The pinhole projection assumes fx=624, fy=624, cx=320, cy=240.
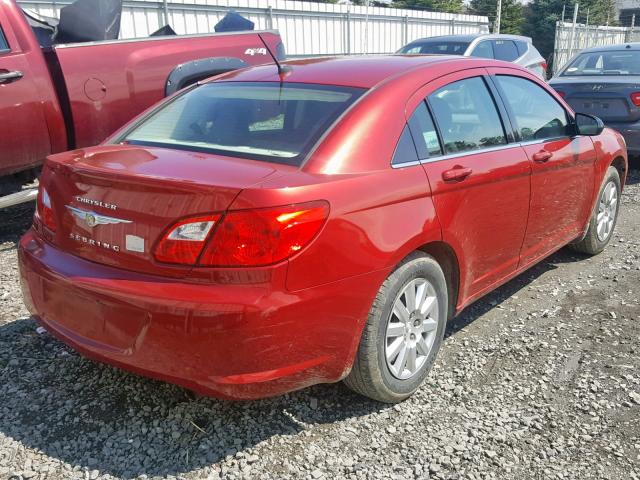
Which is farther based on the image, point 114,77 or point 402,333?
point 114,77

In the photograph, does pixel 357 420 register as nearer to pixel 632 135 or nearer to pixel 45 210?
pixel 45 210

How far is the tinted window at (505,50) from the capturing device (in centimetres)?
1084

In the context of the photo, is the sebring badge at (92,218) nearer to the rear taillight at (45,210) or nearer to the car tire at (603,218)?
the rear taillight at (45,210)

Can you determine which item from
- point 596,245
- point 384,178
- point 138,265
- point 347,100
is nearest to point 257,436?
point 138,265

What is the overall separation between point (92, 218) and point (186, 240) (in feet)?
1.68

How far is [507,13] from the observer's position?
36.8 metres

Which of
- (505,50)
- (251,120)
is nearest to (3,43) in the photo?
(251,120)

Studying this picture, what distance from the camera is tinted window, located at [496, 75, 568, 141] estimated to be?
3855 mm

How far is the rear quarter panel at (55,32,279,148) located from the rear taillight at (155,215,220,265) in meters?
3.33

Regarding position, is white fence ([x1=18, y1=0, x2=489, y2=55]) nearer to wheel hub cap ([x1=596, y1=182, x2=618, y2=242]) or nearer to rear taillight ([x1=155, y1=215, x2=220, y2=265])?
wheel hub cap ([x1=596, y1=182, x2=618, y2=242])

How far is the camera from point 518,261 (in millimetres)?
3873

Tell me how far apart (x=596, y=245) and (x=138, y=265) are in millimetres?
3993

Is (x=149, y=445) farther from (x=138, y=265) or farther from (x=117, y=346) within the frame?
(x=138, y=265)

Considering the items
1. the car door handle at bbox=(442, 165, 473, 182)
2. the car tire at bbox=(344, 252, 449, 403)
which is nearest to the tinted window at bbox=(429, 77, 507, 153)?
the car door handle at bbox=(442, 165, 473, 182)
